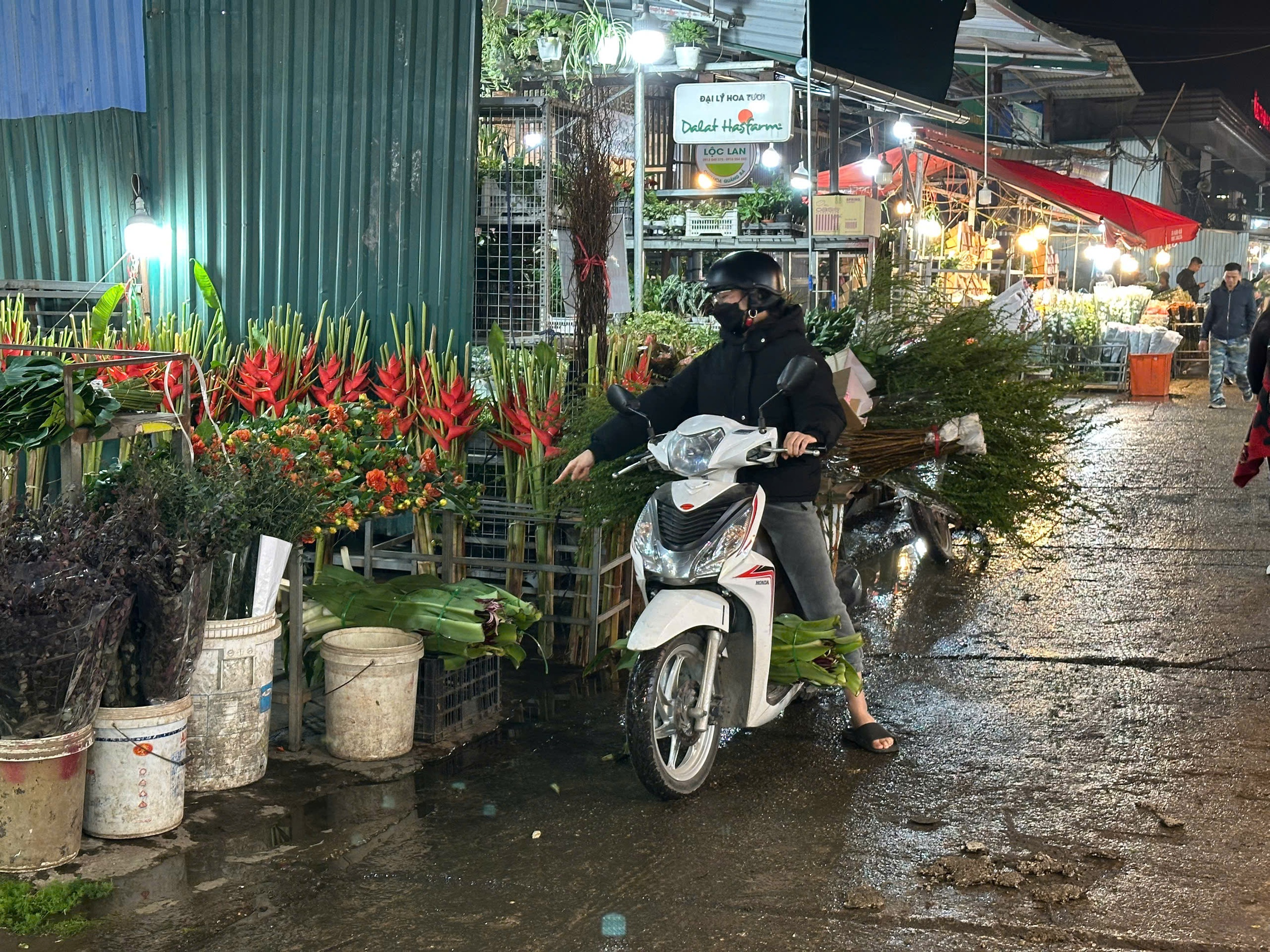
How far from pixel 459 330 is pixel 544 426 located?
5.72ft

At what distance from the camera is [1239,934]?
372 centimetres

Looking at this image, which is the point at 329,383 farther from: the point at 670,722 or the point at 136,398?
the point at 670,722

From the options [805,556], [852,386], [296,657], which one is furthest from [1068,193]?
[296,657]

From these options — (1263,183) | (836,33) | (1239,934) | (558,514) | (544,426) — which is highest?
(1263,183)

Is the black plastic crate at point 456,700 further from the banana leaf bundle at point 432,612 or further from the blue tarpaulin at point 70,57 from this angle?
the blue tarpaulin at point 70,57

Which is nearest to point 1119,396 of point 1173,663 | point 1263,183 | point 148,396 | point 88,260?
point 1173,663

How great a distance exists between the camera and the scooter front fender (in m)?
4.57

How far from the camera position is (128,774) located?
430 cm

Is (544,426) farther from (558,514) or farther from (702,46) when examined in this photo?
(702,46)

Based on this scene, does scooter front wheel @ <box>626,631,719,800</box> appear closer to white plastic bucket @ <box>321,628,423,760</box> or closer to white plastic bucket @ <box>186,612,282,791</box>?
white plastic bucket @ <box>321,628,423,760</box>

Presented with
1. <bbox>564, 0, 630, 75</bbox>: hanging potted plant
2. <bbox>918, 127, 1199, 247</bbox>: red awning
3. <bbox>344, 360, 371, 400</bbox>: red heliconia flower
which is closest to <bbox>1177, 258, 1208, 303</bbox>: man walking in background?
<bbox>918, 127, 1199, 247</bbox>: red awning

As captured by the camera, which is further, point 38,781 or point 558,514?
point 558,514

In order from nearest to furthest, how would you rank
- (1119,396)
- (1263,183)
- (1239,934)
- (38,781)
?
(1239,934)
(38,781)
(1119,396)
(1263,183)

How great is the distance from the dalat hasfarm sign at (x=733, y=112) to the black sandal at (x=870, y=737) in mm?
6354
